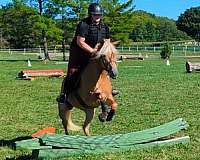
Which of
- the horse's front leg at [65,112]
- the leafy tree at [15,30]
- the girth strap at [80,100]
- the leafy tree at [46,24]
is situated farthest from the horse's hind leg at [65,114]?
the leafy tree at [15,30]

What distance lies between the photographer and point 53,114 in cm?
1293

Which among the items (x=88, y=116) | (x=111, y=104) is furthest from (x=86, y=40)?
(x=88, y=116)

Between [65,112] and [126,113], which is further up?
[65,112]

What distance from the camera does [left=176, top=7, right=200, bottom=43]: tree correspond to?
135 meters

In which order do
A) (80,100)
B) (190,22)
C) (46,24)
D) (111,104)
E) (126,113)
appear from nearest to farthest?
(111,104) → (80,100) → (126,113) → (46,24) → (190,22)

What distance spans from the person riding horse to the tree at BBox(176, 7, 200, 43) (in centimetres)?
12492

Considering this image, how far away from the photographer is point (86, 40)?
27.3ft

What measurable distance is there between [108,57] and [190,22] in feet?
442

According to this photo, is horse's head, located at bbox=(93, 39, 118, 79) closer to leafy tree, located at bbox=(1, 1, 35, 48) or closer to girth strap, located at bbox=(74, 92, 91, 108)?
girth strap, located at bbox=(74, 92, 91, 108)

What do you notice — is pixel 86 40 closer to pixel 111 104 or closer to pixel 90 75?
pixel 90 75

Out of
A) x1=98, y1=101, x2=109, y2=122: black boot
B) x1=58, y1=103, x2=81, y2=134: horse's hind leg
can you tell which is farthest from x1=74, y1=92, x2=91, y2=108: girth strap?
x1=58, y1=103, x2=81, y2=134: horse's hind leg

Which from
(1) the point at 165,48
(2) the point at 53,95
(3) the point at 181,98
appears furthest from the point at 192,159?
(1) the point at 165,48

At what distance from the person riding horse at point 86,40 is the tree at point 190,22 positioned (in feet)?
410

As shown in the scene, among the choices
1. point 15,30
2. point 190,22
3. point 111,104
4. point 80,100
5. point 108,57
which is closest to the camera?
point 108,57
